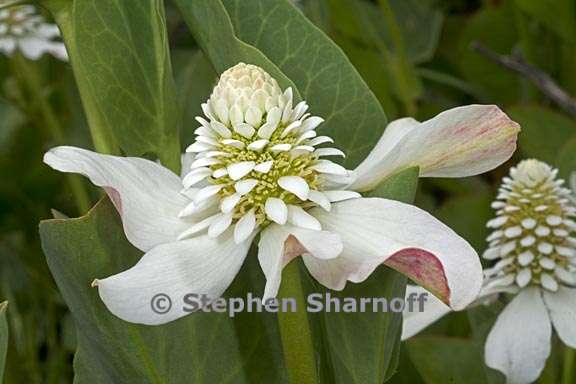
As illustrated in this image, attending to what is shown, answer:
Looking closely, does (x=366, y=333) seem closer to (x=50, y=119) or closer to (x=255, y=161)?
(x=255, y=161)

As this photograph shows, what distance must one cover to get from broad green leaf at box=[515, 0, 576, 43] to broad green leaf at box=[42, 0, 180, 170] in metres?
0.68

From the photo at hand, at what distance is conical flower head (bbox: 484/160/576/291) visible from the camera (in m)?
0.71

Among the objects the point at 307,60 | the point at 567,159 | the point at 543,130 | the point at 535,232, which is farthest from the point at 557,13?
the point at 307,60

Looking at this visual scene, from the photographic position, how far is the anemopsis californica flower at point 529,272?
0.67 meters

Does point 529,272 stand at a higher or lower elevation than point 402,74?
lower

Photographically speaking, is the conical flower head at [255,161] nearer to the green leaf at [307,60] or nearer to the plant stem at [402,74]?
the green leaf at [307,60]

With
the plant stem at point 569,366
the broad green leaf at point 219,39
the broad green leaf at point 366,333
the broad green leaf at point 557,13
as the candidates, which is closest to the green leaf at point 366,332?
the broad green leaf at point 366,333

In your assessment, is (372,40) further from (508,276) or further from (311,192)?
(311,192)


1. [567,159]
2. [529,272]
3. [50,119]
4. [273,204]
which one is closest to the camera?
[273,204]

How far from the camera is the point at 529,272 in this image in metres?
0.72

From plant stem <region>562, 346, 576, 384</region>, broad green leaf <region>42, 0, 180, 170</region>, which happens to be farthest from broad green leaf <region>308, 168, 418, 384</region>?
plant stem <region>562, 346, 576, 384</region>

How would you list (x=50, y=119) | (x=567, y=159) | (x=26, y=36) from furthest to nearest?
(x=26, y=36), (x=50, y=119), (x=567, y=159)

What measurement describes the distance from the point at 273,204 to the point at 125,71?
0.14 m

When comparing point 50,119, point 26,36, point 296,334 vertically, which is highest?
point 26,36
